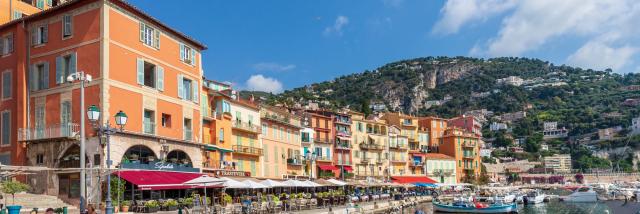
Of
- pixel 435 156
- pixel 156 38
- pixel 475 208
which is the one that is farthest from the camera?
pixel 435 156

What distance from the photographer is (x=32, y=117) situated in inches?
1393

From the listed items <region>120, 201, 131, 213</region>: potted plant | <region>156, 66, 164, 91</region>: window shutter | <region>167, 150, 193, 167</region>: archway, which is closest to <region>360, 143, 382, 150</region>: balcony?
<region>167, 150, 193, 167</region>: archway

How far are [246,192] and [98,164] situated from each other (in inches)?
761

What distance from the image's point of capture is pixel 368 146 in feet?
271

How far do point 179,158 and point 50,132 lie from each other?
26.9 ft

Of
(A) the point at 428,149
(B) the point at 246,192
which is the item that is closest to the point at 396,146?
(A) the point at 428,149

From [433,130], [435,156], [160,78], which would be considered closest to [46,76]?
[160,78]

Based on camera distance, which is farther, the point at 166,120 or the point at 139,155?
the point at 166,120

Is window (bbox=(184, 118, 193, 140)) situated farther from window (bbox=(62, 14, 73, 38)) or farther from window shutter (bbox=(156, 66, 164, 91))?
window (bbox=(62, 14, 73, 38))

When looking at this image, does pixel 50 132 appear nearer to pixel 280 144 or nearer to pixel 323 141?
pixel 280 144

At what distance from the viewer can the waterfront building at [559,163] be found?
18012 centimetres

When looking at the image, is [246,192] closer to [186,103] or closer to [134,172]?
[186,103]

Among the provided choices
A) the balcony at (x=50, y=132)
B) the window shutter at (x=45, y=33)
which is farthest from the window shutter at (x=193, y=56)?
the balcony at (x=50, y=132)

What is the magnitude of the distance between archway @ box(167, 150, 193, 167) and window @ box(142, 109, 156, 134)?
2.63m
